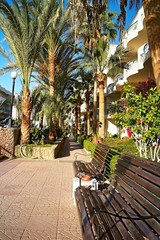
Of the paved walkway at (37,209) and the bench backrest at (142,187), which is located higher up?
the bench backrest at (142,187)

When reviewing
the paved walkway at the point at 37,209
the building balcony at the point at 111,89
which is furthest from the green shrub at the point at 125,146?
the building balcony at the point at 111,89

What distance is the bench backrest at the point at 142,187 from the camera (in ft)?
8.47

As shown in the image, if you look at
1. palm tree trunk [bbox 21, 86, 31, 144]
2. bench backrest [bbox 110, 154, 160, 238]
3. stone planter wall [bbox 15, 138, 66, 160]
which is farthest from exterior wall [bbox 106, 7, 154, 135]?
bench backrest [bbox 110, 154, 160, 238]

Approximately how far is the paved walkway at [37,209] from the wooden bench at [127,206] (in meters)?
→ 0.54

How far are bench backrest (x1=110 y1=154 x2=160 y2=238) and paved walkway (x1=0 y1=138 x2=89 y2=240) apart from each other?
0.97 m

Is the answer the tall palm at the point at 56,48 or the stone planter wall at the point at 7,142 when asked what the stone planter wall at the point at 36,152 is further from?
the tall palm at the point at 56,48

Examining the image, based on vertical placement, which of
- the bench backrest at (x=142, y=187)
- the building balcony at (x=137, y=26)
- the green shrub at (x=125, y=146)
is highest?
the building balcony at (x=137, y=26)

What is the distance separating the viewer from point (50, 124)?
20719mm

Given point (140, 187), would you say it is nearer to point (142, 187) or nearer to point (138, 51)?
point (142, 187)

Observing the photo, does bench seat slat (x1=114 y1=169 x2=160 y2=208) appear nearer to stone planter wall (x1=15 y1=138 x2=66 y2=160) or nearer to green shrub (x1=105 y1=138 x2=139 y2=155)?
green shrub (x1=105 y1=138 x2=139 y2=155)

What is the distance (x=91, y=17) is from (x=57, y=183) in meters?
4.98

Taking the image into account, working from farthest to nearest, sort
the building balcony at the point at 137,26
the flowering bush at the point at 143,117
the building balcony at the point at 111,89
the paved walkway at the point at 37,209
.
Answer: the building balcony at the point at 111,89 < the building balcony at the point at 137,26 < the flowering bush at the point at 143,117 < the paved walkway at the point at 37,209

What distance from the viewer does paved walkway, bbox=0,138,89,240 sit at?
3682 millimetres

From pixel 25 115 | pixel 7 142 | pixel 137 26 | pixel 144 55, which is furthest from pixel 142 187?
pixel 137 26
